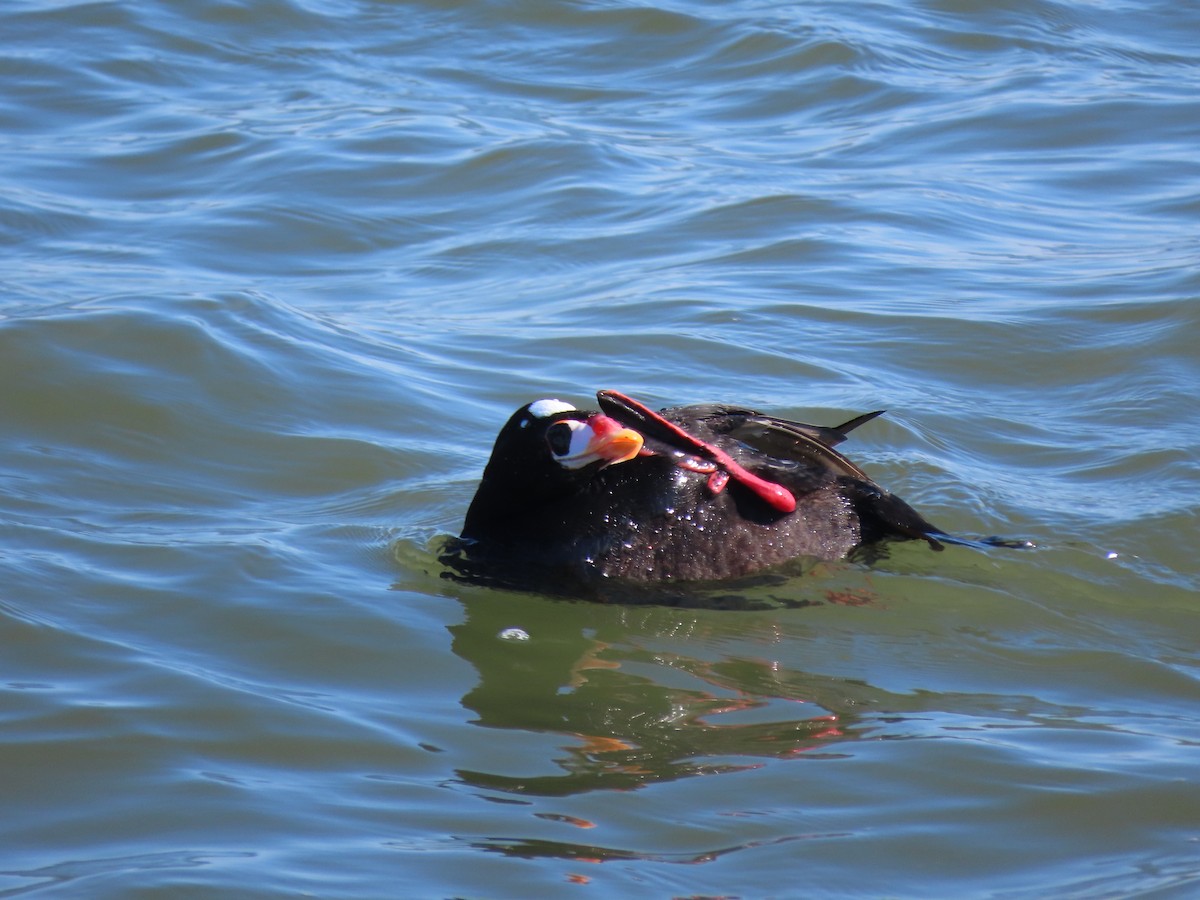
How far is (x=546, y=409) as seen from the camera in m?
5.25

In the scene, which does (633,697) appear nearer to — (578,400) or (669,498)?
(669,498)

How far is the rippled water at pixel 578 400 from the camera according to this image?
150 inches

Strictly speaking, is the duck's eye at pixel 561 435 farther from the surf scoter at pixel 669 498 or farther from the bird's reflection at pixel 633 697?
the bird's reflection at pixel 633 697

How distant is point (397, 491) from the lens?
6.30 meters

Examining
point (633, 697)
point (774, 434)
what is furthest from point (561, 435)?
point (633, 697)

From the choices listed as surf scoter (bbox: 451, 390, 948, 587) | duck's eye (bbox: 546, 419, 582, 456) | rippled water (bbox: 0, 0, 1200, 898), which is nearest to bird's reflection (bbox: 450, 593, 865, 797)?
rippled water (bbox: 0, 0, 1200, 898)

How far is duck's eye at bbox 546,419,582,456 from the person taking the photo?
16.7 feet

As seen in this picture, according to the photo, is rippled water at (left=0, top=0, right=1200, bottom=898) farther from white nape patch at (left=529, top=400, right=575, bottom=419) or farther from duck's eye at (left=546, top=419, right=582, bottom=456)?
white nape patch at (left=529, top=400, right=575, bottom=419)

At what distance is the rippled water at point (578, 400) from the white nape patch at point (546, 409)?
607mm

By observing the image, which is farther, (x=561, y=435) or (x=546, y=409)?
(x=546, y=409)

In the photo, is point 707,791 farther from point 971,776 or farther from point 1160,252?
point 1160,252

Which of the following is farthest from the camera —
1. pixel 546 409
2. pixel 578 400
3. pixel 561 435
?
pixel 578 400

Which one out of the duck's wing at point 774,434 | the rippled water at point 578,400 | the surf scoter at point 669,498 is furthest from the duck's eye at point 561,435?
the rippled water at point 578,400

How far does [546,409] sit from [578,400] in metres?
1.80
